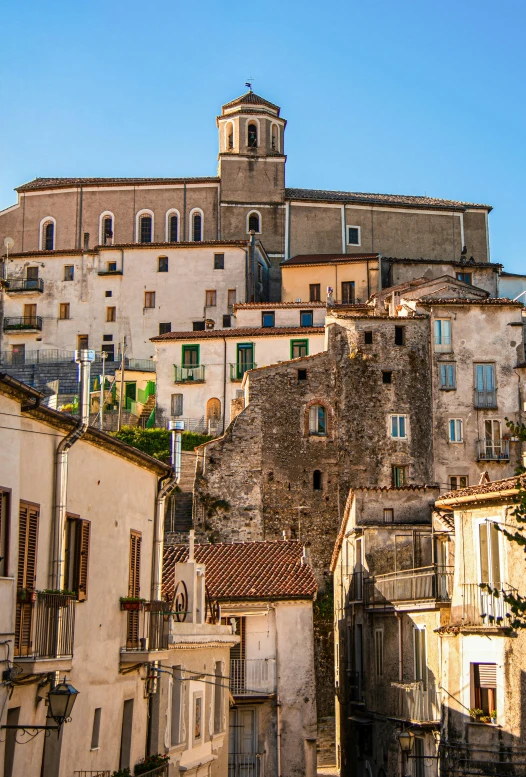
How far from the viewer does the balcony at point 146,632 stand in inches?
957

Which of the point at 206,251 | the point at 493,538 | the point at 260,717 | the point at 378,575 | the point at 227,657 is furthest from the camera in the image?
the point at 206,251

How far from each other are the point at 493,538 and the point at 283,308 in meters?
44.1

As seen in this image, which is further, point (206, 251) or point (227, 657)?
point (206, 251)

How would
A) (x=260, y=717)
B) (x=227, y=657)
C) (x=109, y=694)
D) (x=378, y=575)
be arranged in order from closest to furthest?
(x=109, y=694) < (x=227, y=657) < (x=260, y=717) < (x=378, y=575)

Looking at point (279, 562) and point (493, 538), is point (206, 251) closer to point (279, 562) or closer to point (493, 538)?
point (279, 562)

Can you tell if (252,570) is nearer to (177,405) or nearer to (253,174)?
(177,405)

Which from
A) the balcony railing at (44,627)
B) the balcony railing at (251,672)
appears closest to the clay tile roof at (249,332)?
the balcony railing at (251,672)

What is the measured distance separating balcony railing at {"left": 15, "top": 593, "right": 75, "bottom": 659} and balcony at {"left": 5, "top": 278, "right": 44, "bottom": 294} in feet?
214

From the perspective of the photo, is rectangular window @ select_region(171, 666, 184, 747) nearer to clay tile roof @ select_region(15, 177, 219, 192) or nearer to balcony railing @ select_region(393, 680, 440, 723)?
balcony railing @ select_region(393, 680, 440, 723)

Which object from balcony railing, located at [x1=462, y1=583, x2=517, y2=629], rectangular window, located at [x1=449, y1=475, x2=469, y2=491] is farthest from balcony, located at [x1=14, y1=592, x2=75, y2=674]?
rectangular window, located at [x1=449, y1=475, x2=469, y2=491]

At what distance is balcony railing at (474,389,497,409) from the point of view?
211 feet

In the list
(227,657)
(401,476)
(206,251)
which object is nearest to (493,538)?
(227,657)

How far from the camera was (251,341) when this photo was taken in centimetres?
7081

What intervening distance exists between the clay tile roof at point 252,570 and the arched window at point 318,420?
2284cm
